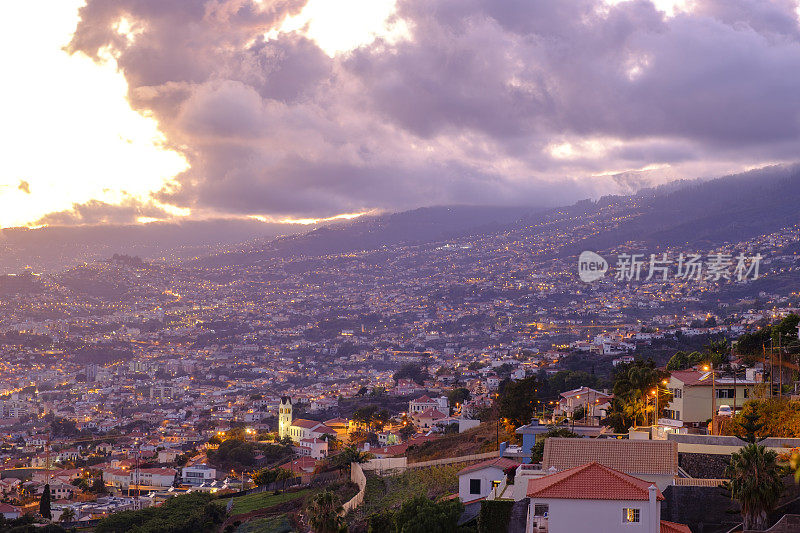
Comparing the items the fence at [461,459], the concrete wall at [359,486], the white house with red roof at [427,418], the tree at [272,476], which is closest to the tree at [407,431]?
the white house with red roof at [427,418]

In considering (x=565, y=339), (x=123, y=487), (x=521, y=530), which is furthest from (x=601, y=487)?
(x=565, y=339)

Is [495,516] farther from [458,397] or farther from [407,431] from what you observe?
[458,397]

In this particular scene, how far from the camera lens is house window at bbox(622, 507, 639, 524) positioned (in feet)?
47.9

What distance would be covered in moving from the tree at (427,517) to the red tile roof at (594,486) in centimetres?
287

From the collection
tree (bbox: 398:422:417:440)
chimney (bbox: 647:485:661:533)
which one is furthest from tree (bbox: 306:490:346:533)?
tree (bbox: 398:422:417:440)

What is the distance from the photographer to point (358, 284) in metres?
170

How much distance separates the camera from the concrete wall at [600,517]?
1455 centimetres

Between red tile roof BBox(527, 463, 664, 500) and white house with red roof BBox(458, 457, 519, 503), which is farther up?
red tile roof BBox(527, 463, 664, 500)

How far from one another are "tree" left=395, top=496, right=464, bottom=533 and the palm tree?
18.0 ft

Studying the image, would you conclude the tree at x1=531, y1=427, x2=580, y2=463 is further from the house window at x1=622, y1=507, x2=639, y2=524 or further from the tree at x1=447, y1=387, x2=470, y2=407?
the tree at x1=447, y1=387, x2=470, y2=407

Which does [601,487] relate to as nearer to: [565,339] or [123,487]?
[123,487]

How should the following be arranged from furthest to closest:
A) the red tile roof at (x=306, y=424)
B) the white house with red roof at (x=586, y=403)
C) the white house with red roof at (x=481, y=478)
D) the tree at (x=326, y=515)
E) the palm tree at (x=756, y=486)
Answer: the red tile roof at (x=306, y=424) < the white house with red roof at (x=586, y=403) < the white house with red roof at (x=481, y=478) < the tree at (x=326, y=515) < the palm tree at (x=756, y=486)

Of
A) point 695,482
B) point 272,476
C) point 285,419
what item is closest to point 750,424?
point 695,482

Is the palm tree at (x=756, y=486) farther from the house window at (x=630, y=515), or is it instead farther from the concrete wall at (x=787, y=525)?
the house window at (x=630, y=515)
